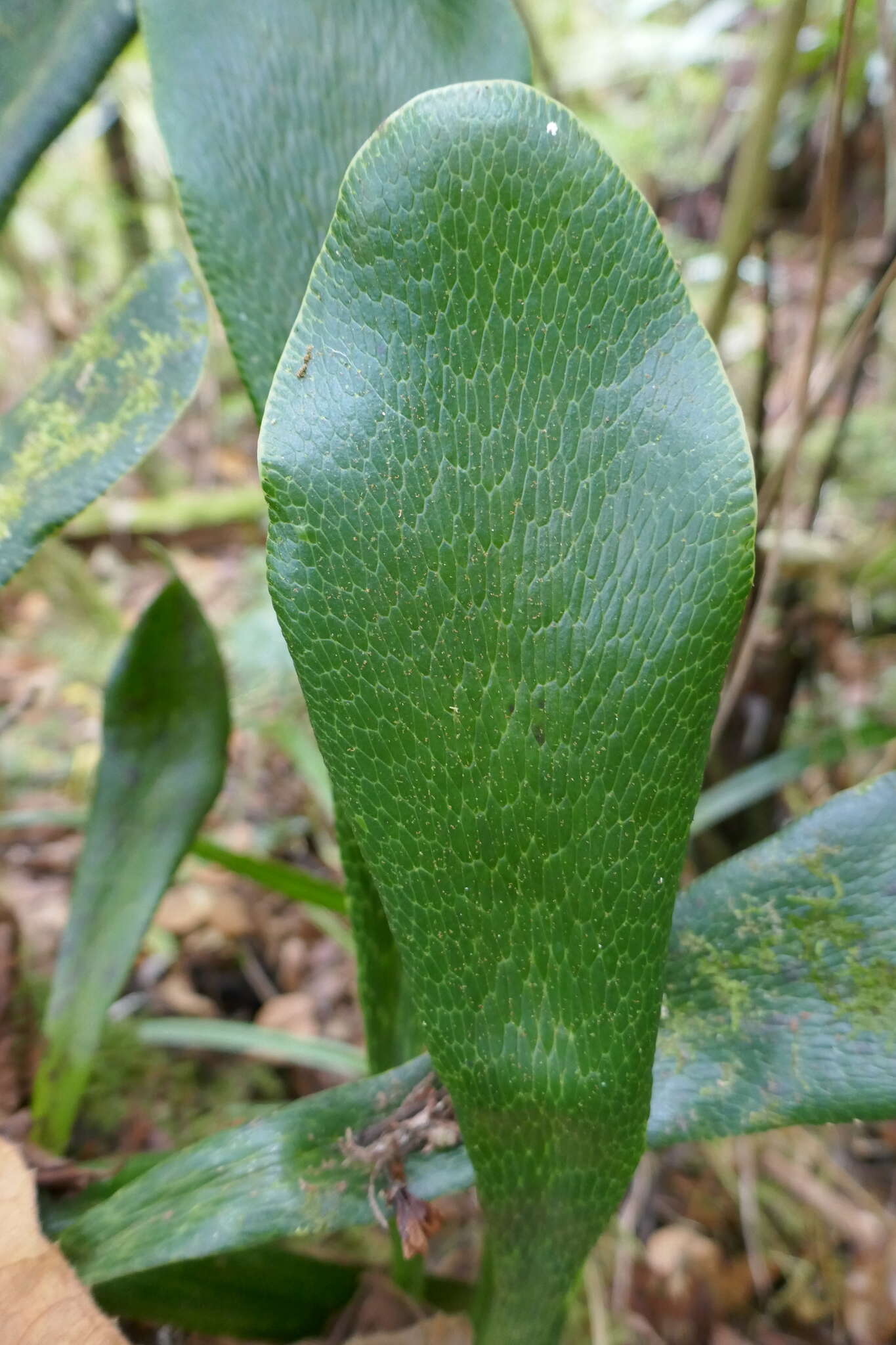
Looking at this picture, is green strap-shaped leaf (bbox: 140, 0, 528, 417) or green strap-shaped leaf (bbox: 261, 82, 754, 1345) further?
green strap-shaped leaf (bbox: 140, 0, 528, 417)

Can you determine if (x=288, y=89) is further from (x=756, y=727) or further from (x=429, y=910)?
(x=756, y=727)

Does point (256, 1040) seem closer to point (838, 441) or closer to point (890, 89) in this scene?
point (838, 441)

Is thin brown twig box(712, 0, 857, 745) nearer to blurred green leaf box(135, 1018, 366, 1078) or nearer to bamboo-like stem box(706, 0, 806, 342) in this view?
bamboo-like stem box(706, 0, 806, 342)

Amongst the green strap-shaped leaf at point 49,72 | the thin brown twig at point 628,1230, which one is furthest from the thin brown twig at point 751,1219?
the green strap-shaped leaf at point 49,72

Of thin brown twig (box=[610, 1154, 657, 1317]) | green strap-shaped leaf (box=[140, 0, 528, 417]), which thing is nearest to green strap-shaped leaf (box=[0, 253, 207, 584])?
green strap-shaped leaf (box=[140, 0, 528, 417])

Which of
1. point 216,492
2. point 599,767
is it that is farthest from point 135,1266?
point 216,492
